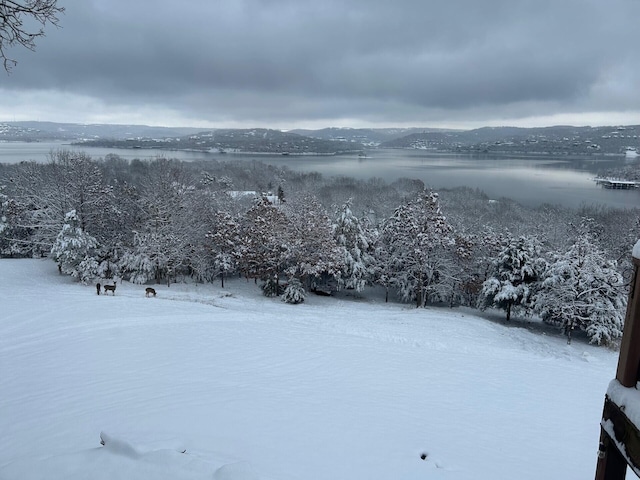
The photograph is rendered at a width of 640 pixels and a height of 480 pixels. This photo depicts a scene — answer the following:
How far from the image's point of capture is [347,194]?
63.6m

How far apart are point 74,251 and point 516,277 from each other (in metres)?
26.2

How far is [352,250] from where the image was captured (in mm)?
27531

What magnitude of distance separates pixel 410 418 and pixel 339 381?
2.35 metres

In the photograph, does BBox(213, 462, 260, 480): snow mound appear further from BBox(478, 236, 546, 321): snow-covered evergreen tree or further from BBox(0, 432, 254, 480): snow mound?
BBox(478, 236, 546, 321): snow-covered evergreen tree

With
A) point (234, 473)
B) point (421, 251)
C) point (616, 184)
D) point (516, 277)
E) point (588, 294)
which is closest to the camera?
point (234, 473)

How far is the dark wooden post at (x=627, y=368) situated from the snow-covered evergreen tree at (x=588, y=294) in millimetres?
20841

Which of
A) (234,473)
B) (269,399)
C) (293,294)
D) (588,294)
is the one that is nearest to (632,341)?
(234,473)

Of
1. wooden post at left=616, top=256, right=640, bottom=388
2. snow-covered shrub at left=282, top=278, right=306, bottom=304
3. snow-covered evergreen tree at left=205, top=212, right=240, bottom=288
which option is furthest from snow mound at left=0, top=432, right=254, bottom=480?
snow-covered evergreen tree at left=205, top=212, right=240, bottom=288

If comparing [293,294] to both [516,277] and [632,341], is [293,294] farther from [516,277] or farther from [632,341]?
[632,341]

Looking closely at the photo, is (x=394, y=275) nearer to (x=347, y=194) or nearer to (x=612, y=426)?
(x=612, y=426)

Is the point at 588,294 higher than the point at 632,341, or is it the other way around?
the point at 632,341

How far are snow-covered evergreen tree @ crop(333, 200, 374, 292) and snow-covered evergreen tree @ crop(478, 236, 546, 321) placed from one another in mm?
7871

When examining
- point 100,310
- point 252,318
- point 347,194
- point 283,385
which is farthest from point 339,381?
point 347,194

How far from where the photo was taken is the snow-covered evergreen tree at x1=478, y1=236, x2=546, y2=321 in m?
23.7
